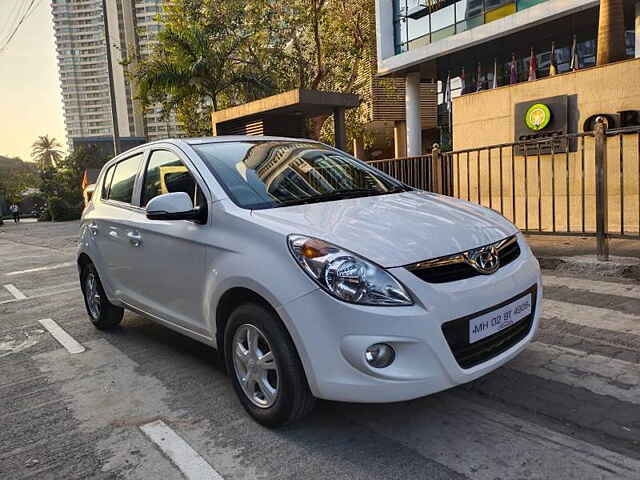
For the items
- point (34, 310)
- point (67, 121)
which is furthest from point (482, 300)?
point (67, 121)

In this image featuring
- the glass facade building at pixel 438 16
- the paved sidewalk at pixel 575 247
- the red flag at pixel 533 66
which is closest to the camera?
the paved sidewalk at pixel 575 247

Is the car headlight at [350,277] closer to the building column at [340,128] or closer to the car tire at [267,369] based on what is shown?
the car tire at [267,369]

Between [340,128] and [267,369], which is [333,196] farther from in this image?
[340,128]

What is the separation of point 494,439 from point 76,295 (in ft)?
21.0

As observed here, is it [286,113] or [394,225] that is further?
[286,113]

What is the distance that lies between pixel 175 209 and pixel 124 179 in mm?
1701

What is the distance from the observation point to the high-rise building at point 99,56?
22625mm

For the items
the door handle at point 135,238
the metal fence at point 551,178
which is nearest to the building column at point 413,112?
the metal fence at point 551,178

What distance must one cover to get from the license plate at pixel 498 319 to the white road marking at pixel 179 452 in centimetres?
141

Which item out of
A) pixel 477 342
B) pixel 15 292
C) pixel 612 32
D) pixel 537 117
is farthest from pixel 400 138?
pixel 477 342

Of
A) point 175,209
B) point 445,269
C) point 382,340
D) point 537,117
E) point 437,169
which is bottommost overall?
point 382,340

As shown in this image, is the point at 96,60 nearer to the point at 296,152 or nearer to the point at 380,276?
the point at 296,152

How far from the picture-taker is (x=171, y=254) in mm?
3684

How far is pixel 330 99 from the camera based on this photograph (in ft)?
34.7
